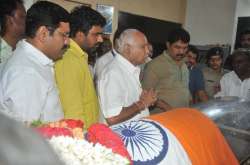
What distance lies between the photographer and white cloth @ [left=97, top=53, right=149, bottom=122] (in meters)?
1.97

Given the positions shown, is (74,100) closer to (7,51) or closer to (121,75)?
(121,75)

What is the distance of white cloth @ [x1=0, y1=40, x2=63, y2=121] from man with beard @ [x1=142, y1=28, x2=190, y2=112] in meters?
1.12

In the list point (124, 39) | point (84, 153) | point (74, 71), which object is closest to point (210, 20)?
point (124, 39)

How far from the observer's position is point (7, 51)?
6.73 feet

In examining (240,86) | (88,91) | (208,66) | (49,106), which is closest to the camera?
(49,106)

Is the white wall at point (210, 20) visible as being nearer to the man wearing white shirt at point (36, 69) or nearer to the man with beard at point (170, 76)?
the man with beard at point (170, 76)

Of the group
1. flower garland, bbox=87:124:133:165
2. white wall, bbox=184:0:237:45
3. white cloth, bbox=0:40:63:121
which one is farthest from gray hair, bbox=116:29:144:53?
white wall, bbox=184:0:237:45

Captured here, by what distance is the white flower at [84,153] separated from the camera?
0.92 meters

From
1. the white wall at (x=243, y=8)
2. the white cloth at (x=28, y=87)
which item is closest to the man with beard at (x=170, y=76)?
the white cloth at (x=28, y=87)

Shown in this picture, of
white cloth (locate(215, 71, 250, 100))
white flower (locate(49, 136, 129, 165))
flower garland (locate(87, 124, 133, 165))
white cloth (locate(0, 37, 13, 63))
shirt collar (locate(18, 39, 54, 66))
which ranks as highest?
shirt collar (locate(18, 39, 54, 66))

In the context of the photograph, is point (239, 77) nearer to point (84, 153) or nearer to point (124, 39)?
point (124, 39)

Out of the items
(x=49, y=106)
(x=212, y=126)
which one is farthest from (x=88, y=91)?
(x=212, y=126)

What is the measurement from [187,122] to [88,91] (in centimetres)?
56

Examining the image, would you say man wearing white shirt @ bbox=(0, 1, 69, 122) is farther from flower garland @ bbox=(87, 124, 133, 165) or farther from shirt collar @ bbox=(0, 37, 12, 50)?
shirt collar @ bbox=(0, 37, 12, 50)
